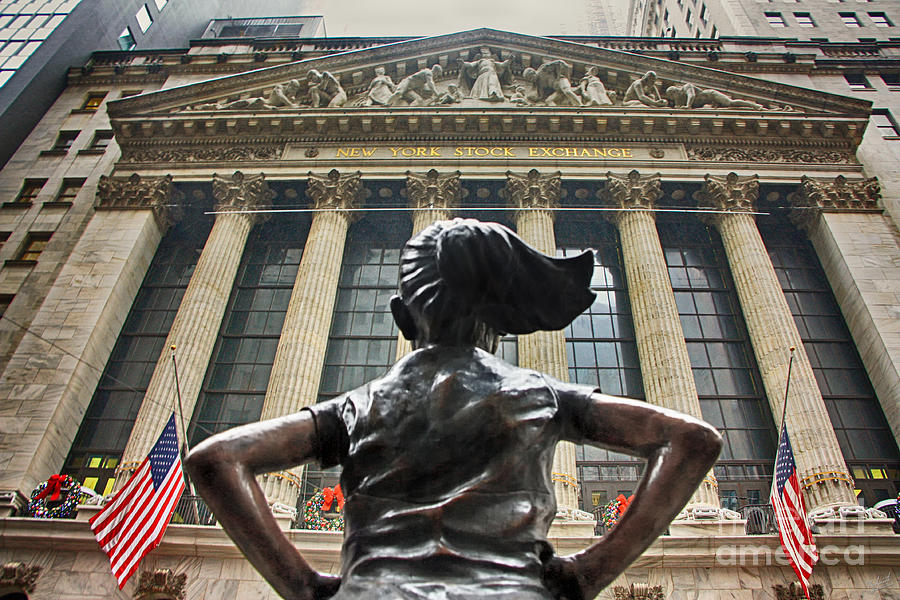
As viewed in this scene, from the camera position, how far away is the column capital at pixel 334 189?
2106 centimetres

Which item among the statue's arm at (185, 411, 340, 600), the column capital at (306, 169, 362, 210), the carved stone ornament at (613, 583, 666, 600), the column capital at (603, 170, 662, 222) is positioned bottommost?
the carved stone ornament at (613, 583, 666, 600)

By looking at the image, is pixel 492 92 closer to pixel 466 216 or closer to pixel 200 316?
pixel 466 216

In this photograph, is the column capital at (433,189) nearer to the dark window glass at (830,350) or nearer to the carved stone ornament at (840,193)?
the dark window glass at (830,350)

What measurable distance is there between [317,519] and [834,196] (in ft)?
60.0

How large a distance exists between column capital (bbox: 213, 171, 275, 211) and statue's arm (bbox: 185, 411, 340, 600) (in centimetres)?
1998

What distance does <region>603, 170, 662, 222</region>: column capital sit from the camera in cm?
2066

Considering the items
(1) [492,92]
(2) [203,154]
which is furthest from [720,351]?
(2) [203,154]

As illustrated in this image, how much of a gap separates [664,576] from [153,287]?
665 inches

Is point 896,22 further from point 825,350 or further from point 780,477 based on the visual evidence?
point 780,477

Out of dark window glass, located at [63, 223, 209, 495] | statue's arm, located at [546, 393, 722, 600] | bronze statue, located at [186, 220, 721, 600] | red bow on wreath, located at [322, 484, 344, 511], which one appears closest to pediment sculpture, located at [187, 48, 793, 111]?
dark window glass, located at [63, 223, 209, 495]

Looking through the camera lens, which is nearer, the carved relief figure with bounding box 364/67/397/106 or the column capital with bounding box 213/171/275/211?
the column capital with bounding box 213/171/275/211

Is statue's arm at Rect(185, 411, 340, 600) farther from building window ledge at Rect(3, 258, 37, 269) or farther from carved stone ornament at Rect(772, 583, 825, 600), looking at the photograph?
building window ledge at Rect(3, 258, 37, 269)

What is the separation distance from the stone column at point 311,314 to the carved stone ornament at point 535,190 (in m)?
5.14

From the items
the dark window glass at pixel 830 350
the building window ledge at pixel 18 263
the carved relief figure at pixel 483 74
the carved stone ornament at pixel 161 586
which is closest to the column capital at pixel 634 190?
the dark window glass at pixel 830 350
